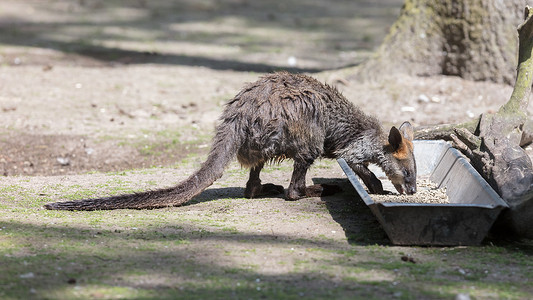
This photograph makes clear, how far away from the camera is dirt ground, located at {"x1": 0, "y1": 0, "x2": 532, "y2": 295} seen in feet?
22.2

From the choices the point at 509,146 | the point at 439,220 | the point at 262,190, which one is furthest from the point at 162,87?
the point at 439,220

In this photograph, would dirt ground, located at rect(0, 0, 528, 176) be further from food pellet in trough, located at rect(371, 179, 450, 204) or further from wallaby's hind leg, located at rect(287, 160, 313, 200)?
food pellet in trough, located at rect(371, 179, 450, 204)

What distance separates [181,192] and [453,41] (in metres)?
4.99

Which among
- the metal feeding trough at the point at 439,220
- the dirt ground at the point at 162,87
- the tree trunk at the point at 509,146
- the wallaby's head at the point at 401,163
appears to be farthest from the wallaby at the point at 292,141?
the metal feeding trough at the point at 439,220

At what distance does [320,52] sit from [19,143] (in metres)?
6.08

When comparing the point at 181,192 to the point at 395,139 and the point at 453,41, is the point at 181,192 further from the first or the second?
the point at 453,41

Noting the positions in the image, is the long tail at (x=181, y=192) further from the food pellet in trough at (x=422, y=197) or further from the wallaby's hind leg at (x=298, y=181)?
the food pellet in trough at (x=422, y=197)

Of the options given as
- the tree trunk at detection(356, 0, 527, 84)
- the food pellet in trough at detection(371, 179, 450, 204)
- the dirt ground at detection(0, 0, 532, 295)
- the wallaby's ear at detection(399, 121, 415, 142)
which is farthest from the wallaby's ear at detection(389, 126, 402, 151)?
the tree trunk at detection(356, 0, 527, 84)

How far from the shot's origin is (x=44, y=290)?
342 centimetres

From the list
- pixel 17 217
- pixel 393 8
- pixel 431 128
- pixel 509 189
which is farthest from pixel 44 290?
pixel 393 8

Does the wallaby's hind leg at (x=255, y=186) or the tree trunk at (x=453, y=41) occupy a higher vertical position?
the tree trunk at (x=453, y=41)

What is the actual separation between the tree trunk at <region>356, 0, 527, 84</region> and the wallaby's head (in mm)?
3212

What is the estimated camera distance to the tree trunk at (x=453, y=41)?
8.39 meters

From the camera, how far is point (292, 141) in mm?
5535
